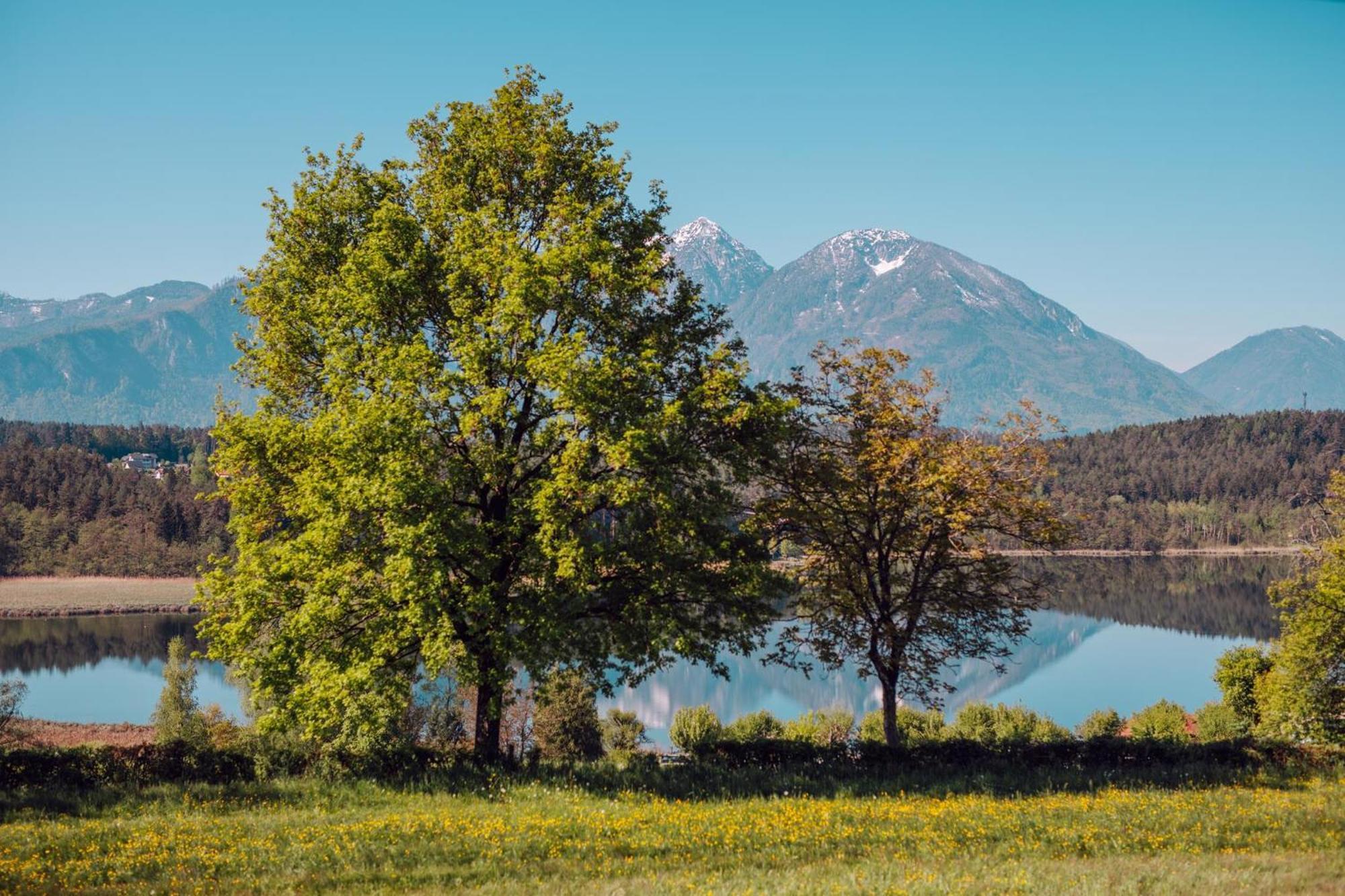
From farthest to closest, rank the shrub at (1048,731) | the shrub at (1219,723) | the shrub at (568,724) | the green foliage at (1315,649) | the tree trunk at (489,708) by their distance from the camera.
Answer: the shrub at (1219,723)
the shrub at (568,724)
the shrub at (1048,731)
the green foliage at (1315,649)
the tree trunk at (489,708)

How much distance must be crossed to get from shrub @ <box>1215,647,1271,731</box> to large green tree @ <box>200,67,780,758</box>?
35488mm

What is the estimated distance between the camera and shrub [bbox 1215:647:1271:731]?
47.3 m

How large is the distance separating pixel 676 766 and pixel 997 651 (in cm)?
1132

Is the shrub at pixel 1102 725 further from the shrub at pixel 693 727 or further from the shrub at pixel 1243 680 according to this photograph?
the shrub at pixel 693 727

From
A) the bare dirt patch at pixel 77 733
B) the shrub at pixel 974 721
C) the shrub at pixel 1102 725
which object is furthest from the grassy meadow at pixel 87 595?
the shrub at pixel 1102 725

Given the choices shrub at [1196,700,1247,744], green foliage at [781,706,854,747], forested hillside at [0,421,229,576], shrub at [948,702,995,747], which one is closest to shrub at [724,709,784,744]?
green foliage at [781,706,854,747]

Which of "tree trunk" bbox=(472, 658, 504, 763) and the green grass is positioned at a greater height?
"tree trunk" bbox=(472, 658, 504, 763)

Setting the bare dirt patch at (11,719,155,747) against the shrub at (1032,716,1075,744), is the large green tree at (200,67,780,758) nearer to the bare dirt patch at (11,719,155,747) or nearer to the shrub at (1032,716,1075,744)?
the shrub at (1032,716,1075,744)

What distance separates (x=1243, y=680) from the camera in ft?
156

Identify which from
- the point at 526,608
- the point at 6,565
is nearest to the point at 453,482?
the point at 526,608

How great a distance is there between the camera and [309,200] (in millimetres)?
24562

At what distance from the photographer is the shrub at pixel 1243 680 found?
47.3 m

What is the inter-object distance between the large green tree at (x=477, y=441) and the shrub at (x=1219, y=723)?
112ft

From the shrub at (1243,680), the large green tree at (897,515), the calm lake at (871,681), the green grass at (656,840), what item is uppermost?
the large green tree at (897,515)
